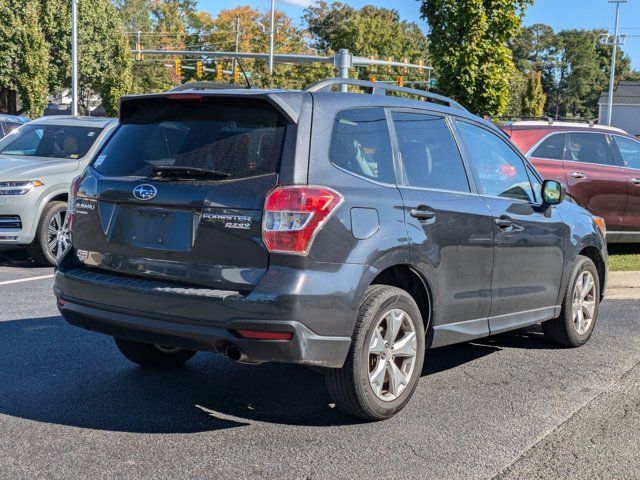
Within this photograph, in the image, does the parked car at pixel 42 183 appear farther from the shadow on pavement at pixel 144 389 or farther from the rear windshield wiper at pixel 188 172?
the rear windshield wiper at pixel 188 172

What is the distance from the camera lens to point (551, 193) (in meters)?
5.88

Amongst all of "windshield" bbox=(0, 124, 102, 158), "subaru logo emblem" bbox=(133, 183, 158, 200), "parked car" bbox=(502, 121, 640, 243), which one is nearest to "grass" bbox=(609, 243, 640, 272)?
"parked car" bbox=(502, 121, 640, 243)

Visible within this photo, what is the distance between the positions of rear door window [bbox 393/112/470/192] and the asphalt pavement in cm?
138

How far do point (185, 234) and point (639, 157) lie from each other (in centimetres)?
897

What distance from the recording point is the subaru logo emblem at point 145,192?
4.21 meters

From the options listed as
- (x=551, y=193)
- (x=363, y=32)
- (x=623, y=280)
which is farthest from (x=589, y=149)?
(x=363, y=32)

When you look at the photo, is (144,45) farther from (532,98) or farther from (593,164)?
(593,164)

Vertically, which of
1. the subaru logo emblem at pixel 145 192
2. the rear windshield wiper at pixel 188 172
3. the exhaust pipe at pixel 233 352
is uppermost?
the rear windshield wiper at pixel 188 172

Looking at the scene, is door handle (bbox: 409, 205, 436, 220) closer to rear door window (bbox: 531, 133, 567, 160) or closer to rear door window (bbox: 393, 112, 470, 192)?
rear door window (bbox: 393, 112, 470, 192)

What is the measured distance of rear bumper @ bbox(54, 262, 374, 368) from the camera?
12.6 feet

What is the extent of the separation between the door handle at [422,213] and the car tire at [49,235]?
6.28 m

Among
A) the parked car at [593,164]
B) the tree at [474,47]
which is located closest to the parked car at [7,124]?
the tree at [474,47]

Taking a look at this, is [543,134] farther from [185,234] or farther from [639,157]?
[185,234]

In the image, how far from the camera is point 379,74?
67.2m
